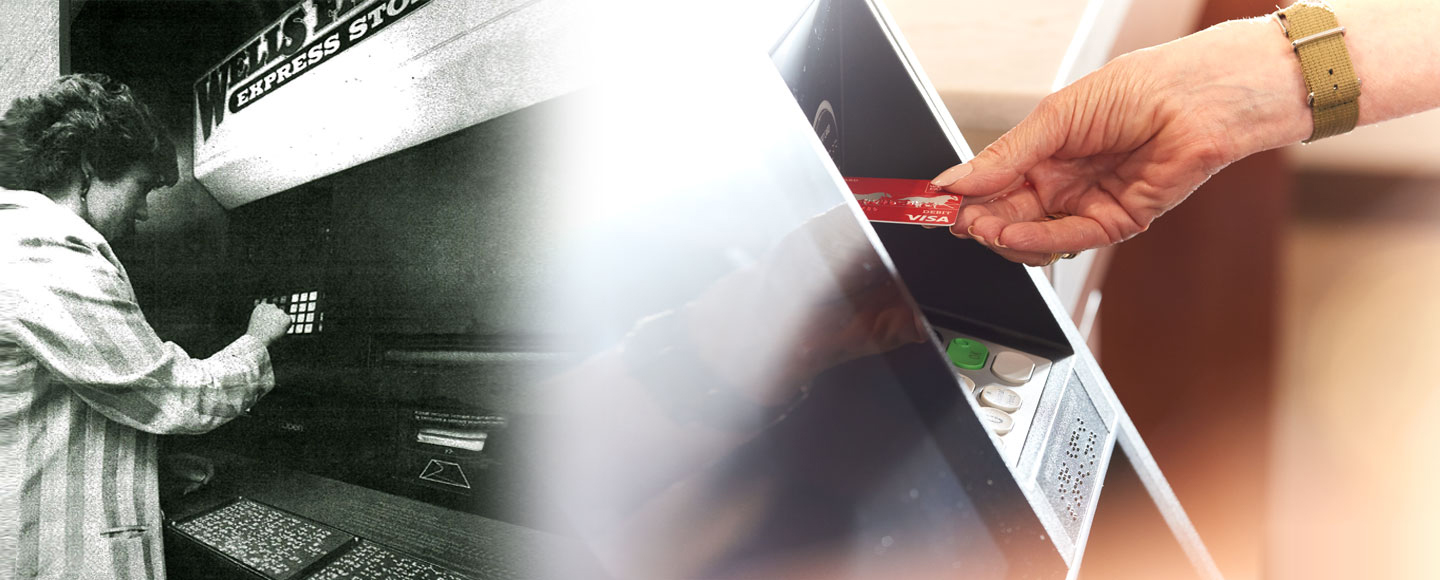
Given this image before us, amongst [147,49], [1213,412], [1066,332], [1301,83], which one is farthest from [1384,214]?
[147,49]

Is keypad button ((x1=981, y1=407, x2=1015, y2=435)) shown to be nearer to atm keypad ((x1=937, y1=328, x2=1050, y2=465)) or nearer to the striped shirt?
atm keypad ((x1=937, y1=328, x2=1050, y2=465))

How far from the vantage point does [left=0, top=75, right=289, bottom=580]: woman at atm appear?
55 centimetres

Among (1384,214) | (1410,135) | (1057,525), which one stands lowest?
(1057,525)

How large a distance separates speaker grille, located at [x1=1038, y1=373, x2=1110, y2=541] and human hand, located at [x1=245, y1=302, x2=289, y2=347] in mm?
815

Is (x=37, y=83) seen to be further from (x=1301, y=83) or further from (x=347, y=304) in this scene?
(x=1301, y=83)

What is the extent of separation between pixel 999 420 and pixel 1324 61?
60 centimetres

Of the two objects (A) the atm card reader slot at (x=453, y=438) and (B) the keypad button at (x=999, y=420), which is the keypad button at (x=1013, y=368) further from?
(A) the atm card reader slot at (x=453, y=438)

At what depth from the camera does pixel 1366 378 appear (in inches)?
56.8

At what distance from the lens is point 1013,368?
993mm

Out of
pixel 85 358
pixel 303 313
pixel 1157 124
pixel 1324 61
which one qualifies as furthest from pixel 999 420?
pixel 85 358

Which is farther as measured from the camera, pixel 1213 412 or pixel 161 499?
pixel 1213 412

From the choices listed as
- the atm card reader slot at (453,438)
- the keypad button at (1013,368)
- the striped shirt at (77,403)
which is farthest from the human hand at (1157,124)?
the striped shirt at (77,403)

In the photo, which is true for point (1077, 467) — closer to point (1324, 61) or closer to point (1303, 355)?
point (1324, 61)

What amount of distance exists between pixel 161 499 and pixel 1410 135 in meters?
2.13
